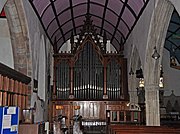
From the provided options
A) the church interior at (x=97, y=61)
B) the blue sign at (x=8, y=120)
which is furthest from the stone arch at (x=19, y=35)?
the blue sign at (x=8, y=120)

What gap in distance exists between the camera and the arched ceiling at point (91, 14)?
12297 millimetres

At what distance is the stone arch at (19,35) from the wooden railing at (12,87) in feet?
3.59

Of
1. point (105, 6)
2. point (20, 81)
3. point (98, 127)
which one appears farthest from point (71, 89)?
point (20, 81)

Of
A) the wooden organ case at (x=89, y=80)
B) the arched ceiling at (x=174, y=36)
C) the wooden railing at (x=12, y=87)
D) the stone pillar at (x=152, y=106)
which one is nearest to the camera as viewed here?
the wooden railing at (x=12, y=87)

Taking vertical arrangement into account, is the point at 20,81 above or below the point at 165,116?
above

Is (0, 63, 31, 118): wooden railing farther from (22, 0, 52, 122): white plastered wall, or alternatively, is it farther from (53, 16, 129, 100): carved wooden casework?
(53, 16, 129, 100): carved wooden casework

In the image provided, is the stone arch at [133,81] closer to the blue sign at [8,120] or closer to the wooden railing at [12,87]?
the wooden railing at [12,87]

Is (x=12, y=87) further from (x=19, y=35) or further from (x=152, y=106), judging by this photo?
(x=152, y=106)

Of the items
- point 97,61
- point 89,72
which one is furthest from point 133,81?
point 89,72

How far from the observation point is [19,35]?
9.46m

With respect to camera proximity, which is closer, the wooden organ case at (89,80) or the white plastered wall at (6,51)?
the white plastered wall at (6,51)

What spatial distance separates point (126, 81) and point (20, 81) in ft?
27.8

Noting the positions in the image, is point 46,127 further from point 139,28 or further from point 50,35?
point 50,35

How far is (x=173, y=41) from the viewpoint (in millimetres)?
16172
